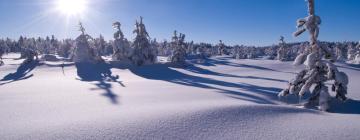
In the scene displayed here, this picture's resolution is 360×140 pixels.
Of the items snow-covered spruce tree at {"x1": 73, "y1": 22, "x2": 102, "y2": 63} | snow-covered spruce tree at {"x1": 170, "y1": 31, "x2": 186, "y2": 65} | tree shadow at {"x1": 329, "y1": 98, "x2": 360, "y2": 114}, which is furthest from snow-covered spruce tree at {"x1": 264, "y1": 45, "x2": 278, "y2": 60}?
tree shadow at {"x1": 329, "y1": 98, "x2": 360, "y2": 114}

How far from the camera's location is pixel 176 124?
6516mm

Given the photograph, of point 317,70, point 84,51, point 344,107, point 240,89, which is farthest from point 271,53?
point 317,70

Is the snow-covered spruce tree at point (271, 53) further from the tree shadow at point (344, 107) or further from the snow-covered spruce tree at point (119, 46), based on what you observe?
the tree shadow at point (344, 107)

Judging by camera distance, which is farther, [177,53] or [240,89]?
[177,53]

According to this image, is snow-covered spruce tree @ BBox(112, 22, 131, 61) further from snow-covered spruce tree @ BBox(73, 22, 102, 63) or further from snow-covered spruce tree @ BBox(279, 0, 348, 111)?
snow-covered spruce tree @ BBox(279, 0, 348, 111)

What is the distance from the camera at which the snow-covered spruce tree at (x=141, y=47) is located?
148ft

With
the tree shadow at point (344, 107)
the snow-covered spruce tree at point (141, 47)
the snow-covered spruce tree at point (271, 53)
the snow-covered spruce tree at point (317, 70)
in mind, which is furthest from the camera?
the snow-covered spruce tree at point (271, 53)

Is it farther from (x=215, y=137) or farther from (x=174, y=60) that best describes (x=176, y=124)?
(x=174, y=60)

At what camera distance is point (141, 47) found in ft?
149

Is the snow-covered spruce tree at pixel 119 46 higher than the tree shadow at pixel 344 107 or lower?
higher

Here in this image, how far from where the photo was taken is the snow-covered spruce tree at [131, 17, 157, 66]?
45.1 m

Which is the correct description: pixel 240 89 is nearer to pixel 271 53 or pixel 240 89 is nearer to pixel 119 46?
pixel 119 46

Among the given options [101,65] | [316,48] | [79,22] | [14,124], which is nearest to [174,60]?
[101,65]

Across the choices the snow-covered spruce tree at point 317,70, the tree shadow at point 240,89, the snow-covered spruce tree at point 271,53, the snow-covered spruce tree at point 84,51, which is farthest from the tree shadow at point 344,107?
the snow-covered spruce tree at point 271,53
